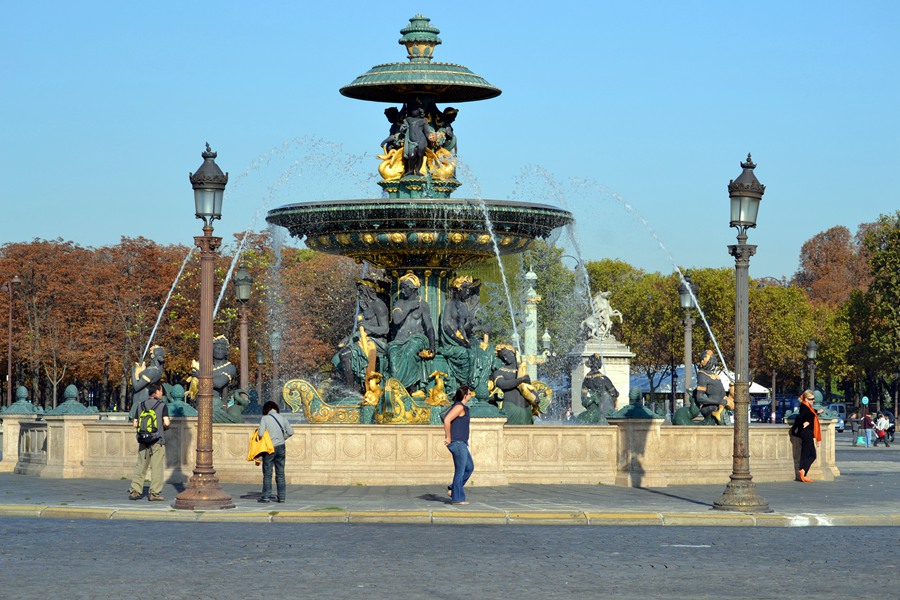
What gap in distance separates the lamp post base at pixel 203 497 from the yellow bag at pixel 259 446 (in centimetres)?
79

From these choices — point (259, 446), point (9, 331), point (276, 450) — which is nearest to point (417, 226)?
point (276, 450)

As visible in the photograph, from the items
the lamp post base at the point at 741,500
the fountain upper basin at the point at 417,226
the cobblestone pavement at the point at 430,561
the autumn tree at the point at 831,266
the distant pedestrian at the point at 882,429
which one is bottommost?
the cobblestone pavement at the point at 430,561

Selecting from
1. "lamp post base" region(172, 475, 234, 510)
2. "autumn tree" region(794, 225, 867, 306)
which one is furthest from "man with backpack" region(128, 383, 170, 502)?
"autumn tree" region(794, 225, 867, 306)

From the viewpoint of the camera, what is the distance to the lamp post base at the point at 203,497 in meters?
19.8

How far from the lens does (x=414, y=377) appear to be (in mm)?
27109

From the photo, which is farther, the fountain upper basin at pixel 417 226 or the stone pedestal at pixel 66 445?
the fountain upper basin at pixel 417 226

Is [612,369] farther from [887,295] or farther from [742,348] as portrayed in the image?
[742,348]

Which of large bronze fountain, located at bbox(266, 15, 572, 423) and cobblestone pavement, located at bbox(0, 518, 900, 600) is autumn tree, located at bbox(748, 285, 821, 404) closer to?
large bronze fountain, located at bbox(266, 15, 572, 423)

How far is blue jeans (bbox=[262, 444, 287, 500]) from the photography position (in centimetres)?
2062

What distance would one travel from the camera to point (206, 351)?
66.7 feet

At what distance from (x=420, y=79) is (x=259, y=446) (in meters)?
8.97

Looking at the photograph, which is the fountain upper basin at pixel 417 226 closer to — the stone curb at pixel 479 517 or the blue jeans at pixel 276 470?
the blue jeans at pixel 276 470

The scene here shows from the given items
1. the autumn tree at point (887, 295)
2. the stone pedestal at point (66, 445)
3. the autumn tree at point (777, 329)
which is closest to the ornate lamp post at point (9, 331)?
the autumn tree at point (887, 295)

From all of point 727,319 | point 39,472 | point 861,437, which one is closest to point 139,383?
point 39,472
